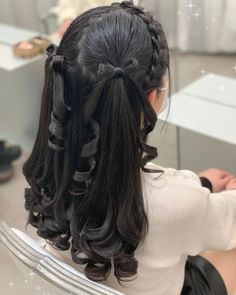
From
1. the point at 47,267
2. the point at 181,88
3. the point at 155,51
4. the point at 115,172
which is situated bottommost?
the point at 181,88

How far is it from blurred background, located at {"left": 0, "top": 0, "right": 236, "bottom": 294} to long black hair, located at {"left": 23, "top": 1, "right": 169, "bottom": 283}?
0.32m

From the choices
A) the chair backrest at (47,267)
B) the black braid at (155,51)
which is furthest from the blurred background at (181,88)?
the black braid at (155,51)

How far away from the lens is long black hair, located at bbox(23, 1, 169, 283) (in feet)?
1.94

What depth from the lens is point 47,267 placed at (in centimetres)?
64

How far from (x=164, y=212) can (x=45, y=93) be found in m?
0.25

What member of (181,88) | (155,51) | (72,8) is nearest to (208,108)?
(181,88)

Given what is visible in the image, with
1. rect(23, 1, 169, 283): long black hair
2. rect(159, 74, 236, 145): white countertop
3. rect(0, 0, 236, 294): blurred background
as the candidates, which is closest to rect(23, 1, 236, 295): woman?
rect(23, 1, 169, 283): long black hair

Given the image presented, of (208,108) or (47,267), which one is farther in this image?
(208,108)

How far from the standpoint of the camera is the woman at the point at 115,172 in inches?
23.4

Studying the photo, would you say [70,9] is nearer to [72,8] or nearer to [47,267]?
[72,8]

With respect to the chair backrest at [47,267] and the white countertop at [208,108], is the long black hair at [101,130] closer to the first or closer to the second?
the chair backrest at [47,267]

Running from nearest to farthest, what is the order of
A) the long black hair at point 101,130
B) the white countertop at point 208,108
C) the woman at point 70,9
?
the long black hair at point 101,130
the white countertop at point 208,108
the woman at point 70,9

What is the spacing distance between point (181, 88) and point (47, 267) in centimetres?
Result: 111

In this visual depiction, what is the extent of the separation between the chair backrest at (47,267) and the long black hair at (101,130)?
0.06m
